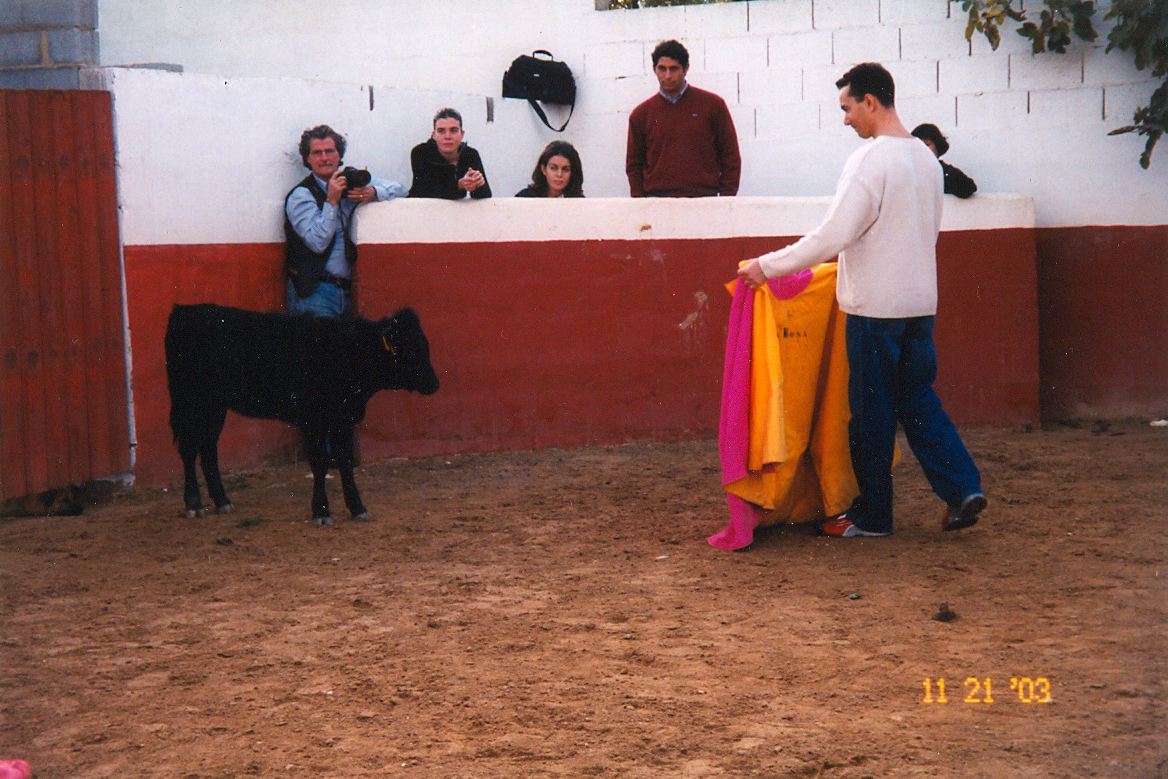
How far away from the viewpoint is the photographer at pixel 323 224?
21.8 feet

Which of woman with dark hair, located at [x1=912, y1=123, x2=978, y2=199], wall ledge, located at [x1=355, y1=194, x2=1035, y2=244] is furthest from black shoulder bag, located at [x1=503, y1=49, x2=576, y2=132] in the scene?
woman with dark hair, located at [x1=912, y1=123, x2=978, y2=199]

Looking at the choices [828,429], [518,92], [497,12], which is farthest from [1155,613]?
[497,12]

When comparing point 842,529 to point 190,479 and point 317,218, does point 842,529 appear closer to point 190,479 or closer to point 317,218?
point 190,479

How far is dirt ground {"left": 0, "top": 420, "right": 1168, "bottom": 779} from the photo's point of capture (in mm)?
3178

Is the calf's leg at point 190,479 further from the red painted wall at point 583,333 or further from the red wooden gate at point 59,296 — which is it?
the red painted wall at point 583,333

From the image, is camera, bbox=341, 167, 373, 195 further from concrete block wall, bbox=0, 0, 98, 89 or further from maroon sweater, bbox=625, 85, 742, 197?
maroon sweater, bbox=625, 85, 742, 197

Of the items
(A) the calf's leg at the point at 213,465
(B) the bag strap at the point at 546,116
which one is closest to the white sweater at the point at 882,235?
(A) the calf's leg at the point at 213,465

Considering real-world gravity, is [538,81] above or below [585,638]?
above

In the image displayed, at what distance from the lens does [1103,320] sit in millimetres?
7562

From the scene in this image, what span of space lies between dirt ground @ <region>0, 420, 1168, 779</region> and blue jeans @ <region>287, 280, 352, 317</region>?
1068 mm

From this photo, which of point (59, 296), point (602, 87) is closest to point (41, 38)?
point (59, 296)

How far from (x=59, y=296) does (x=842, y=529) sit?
12.1ft

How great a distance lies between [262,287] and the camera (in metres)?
6.80
